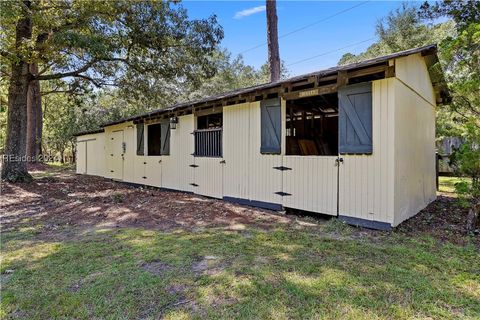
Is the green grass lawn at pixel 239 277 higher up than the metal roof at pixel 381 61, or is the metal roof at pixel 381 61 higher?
the metal roof at pixel 381 61

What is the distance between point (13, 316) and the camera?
2.25 metres

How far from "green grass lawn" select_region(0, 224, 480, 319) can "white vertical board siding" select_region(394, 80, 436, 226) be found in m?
0.99

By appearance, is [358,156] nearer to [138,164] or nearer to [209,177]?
[209,177]

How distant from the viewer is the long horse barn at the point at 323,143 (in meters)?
4.37

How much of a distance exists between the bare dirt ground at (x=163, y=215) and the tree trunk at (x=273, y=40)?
20.1 feet

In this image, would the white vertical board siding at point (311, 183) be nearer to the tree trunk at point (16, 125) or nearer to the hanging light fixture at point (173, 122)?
the hanging light fixture at point (173, 122)

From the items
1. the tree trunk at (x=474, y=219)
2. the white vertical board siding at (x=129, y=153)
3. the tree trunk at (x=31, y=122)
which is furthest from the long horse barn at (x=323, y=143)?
the tree trunk at (x=31, y=122)

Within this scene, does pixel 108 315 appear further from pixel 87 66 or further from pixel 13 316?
pixel 87 66

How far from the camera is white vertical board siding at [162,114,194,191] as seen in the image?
26.5 feet

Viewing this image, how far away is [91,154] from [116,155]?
3280mm

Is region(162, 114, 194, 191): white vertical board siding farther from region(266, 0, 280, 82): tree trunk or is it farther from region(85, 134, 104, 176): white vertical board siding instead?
region(85, 134, 104, 176): white vertical board siding

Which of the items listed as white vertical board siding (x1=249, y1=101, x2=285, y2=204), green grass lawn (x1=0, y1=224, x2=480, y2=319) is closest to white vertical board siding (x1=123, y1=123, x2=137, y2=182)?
white vertical board siding (x1=249, y1=101, x2=285, y2=204)

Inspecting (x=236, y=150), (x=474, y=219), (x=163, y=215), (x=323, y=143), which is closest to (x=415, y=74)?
(x=474, y=219)

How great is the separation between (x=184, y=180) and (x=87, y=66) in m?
5.48
